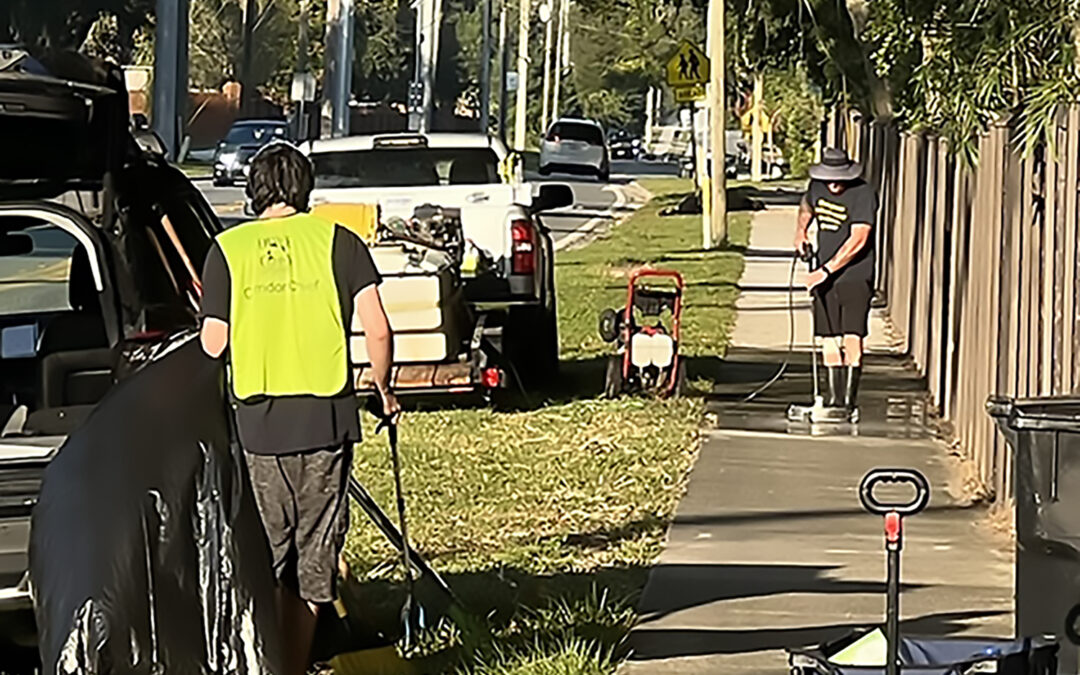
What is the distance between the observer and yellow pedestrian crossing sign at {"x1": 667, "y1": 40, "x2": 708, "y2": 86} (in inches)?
1187

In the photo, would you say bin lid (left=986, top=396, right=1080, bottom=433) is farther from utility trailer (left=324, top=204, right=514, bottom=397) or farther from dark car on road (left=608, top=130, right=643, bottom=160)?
dark car on road (left=608, top=130, right=643, bottom=160)

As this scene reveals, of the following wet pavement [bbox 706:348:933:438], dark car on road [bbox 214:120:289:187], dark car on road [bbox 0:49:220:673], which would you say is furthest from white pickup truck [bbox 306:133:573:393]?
dark car on road [bbox 214:120:289:187]

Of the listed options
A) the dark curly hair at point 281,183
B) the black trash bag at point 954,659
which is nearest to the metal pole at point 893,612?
the black trash bag at point 954,659

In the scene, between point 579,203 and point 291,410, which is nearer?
point 291,410

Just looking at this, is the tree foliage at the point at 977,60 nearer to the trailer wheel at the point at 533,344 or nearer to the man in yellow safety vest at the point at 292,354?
the trailer wheel at the point at 533,344

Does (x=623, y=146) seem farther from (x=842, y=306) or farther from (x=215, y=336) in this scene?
(x=215, y=336)

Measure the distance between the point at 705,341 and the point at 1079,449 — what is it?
13229 millimetres

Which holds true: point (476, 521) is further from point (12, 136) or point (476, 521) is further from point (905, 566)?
point (12, 136)

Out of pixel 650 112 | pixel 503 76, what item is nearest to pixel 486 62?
pixel 503 76

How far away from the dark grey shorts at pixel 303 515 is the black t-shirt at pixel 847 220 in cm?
718

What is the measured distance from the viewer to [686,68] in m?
30.4

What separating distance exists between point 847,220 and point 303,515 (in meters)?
7.29

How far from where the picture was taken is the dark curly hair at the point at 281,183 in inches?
254

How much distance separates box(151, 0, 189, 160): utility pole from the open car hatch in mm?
12570
